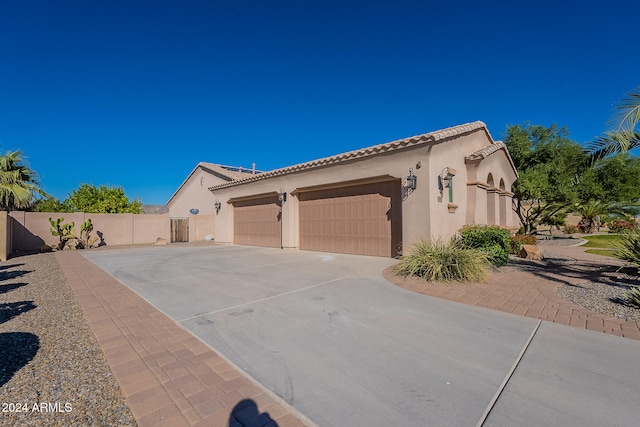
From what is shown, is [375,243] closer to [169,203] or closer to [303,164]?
[303,164]

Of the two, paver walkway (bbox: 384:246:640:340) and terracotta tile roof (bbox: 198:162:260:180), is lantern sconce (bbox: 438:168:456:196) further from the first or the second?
terracotta tile roof (bbox: 198:162:260:180)

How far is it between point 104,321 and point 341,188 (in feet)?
28.3

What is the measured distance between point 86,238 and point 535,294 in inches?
776

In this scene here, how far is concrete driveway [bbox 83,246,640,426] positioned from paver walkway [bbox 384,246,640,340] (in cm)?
35

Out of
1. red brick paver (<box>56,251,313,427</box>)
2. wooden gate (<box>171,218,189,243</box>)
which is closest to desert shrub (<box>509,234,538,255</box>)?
red brick paver (<box>56,251,313,427</box>)

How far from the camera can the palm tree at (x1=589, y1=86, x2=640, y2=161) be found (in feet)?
20.6

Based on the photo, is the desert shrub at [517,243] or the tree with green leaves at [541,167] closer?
the desert shrub at [517,243]

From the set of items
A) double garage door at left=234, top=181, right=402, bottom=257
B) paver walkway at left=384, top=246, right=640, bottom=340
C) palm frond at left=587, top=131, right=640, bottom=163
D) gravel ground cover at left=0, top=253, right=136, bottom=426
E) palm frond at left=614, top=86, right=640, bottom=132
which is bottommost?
gravel ground cover at left=0, top=253, right=136, bottom=426

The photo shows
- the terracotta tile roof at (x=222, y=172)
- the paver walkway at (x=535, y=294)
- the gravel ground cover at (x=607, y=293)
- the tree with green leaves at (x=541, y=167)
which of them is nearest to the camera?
the paver walkway at (x=535, y=294)

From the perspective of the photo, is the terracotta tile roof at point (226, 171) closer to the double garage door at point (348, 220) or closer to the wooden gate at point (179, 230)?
the wooden gate at point (179, 230)

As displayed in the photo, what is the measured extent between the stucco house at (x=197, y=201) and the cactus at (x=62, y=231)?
5691 millimetres

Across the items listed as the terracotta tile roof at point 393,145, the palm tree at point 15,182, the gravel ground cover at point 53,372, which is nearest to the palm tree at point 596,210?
the terracotta tile roof at point 393,145

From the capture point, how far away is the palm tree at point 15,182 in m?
13.2

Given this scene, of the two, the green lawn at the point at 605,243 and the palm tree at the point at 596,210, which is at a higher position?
the palm tree at the point at 596,210
